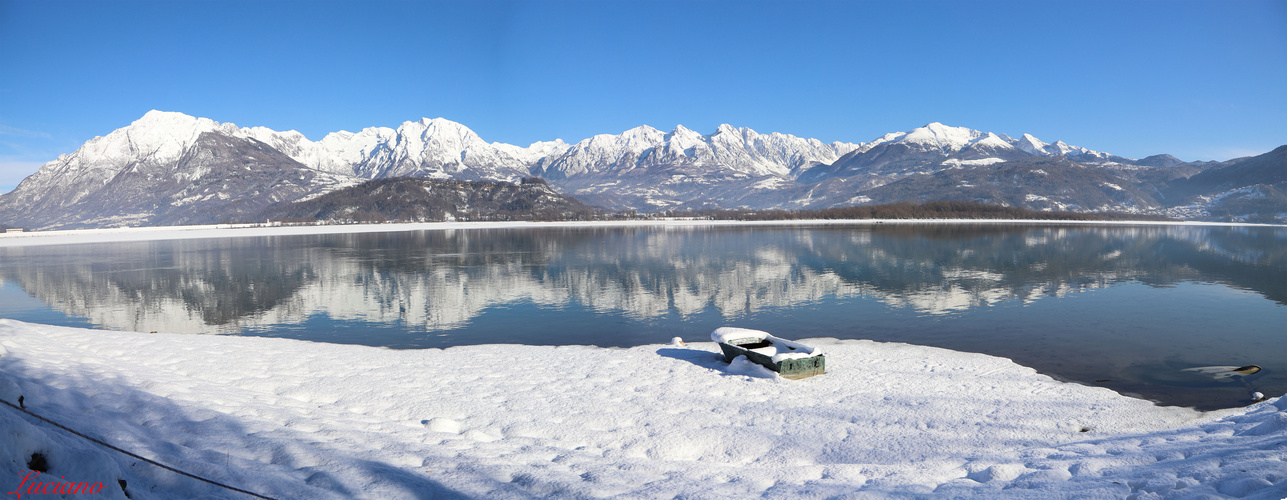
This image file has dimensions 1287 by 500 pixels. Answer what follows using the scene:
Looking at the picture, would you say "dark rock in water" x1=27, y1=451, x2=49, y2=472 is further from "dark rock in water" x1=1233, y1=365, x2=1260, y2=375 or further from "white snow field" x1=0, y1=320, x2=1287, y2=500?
"dark rock in water" x1=1233, y1=365, x2=1260, y2=375

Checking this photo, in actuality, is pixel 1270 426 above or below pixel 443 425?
above

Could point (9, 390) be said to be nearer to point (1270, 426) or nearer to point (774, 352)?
point (774, 352)

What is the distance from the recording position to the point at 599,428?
12172 mm

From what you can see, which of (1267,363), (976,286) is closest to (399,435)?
(1267,363)

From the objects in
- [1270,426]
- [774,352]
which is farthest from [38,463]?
[1270,426]

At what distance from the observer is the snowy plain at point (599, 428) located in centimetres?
828

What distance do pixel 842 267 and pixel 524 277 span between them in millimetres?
26132

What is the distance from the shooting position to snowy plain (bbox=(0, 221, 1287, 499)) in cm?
828

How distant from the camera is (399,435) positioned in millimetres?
11102

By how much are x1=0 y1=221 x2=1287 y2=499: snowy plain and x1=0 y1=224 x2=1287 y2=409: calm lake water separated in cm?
460

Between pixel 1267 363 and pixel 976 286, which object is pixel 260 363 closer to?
pixel 1267 363

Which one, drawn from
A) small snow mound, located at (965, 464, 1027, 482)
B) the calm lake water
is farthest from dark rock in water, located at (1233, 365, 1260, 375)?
small snow mound, located at (965, 464, 1027, 482)

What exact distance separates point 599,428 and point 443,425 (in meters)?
3.22

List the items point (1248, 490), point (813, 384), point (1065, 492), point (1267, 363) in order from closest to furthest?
point (1248, 490) → point (1065, 492) → point (813, 384) → point (1267, 363)
